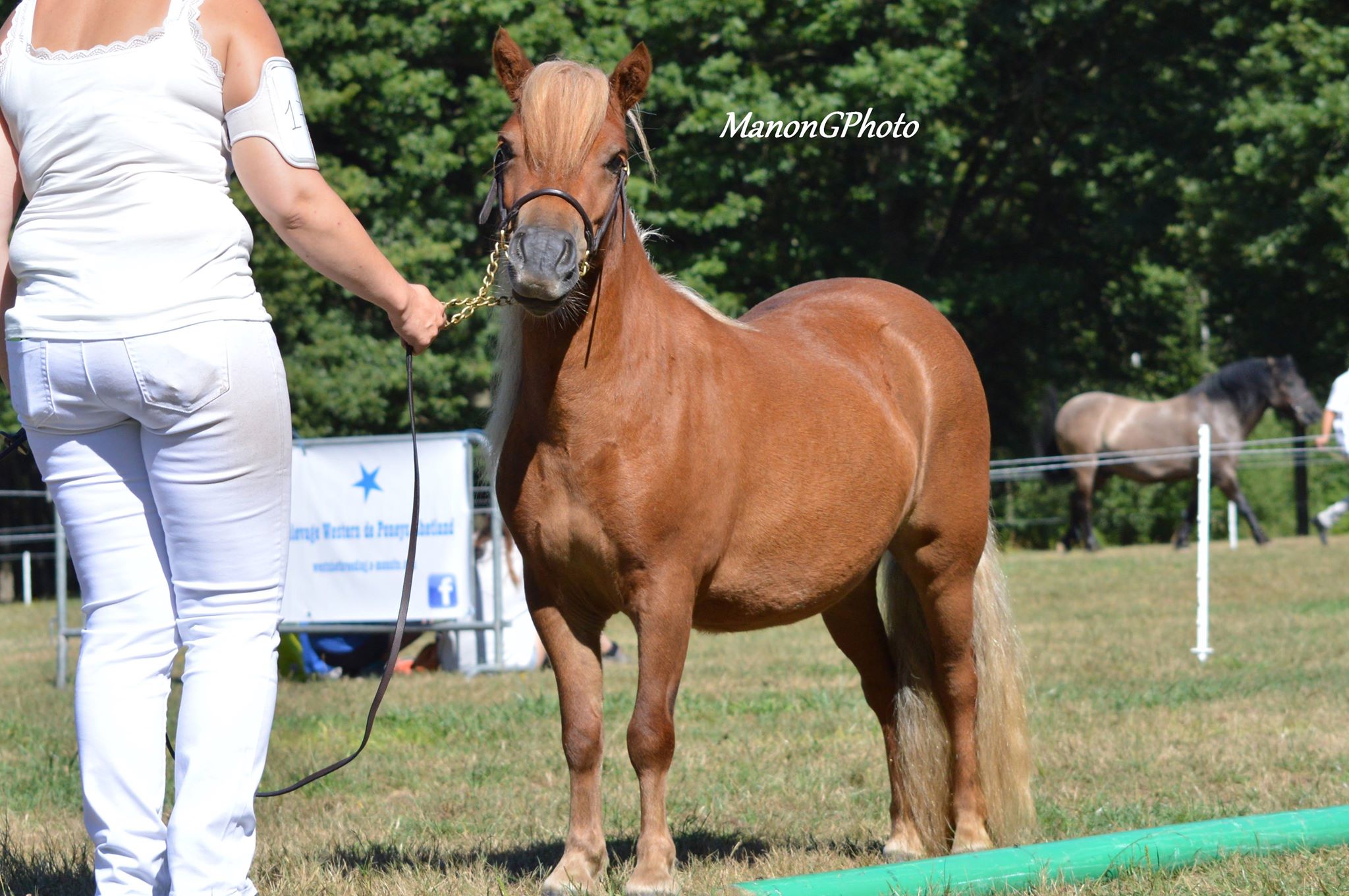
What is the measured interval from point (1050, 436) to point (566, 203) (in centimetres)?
2091

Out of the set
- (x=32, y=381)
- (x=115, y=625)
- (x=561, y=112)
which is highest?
(x=561, y=112)

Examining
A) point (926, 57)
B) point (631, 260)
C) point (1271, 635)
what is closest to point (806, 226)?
point (926, 57)

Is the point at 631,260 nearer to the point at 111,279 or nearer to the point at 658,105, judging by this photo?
the point at 111,279

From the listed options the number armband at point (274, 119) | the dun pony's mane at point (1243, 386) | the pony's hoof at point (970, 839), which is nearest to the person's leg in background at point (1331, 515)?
the dun pony's mane at point (1243, 386)

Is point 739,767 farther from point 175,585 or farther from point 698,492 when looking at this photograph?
point 175,585

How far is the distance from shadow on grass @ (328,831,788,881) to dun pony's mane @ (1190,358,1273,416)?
17.1 meters

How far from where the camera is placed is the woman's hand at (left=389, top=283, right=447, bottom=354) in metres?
2.95

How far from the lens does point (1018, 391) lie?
26.6 m

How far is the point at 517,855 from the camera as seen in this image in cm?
441

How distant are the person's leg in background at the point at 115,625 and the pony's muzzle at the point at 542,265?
895 millimetres

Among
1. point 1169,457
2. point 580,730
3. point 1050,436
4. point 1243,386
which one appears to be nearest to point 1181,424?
point 1169,457

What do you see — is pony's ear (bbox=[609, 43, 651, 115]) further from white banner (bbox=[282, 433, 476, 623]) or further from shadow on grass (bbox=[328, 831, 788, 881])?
white banner (bbox=[282, 433, 476, 623])

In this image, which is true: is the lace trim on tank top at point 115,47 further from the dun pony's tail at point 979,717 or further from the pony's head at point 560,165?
the dun pony's tail at point 979,717

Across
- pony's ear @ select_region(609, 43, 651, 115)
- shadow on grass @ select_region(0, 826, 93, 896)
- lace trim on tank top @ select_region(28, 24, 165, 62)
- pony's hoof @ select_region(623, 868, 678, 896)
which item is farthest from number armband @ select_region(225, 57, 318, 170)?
shadow on grass @ select_region(0, 826, 93, 896)
